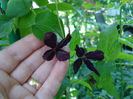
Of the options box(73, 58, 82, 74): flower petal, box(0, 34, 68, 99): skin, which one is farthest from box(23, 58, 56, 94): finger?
box(73, 58, 82, 74): flower petal

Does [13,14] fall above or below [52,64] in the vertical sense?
above

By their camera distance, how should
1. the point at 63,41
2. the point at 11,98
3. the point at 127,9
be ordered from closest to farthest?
the point at 63,41 → the point at 11,98 → the point at 127,9

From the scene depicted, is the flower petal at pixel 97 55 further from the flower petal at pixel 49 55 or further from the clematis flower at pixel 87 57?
the flower petal at pixel 49 55

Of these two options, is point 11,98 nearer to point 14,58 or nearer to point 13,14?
point 14,58

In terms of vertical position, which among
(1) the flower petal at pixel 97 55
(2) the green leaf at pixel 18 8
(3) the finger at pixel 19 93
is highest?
(2) the green leaf at pixel 18 8

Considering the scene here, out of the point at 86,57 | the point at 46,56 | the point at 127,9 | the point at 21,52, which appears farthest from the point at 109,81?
the point at 127,9

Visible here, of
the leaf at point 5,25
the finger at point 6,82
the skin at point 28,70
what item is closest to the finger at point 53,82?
the skin at point 28,70
